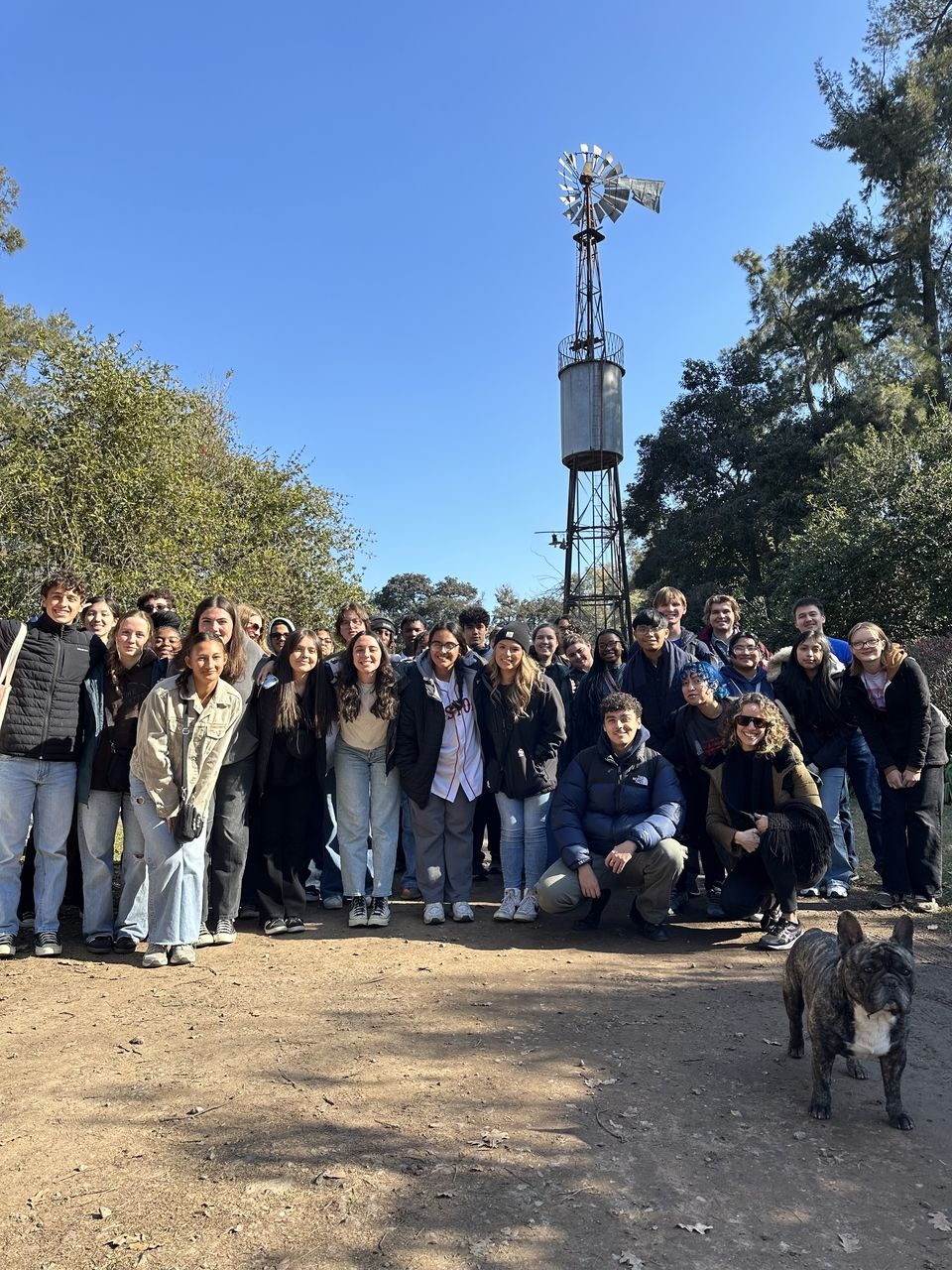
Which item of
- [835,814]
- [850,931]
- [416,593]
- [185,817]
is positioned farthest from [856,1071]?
[416,593]

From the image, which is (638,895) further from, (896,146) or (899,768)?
(896,146)

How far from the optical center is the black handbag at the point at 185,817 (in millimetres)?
4980

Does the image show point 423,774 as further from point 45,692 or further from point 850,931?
point 850,931

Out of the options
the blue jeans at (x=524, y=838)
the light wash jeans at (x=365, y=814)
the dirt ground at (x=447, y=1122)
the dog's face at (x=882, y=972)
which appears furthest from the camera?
the blue jeans at (x=524, y=838)

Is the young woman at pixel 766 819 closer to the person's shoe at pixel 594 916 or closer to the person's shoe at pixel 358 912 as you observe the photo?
the person's shoe at pixel 594 916

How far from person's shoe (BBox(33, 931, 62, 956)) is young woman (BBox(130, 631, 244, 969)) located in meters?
0.62

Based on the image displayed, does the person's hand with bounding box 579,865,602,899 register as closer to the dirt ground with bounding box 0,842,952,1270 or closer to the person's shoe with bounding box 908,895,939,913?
the dirt ground with bounding box 0,842,952,1270

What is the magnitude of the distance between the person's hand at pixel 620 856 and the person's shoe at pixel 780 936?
1017 mm

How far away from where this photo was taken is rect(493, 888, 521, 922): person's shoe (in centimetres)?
591

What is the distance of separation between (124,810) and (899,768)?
532 centimetres

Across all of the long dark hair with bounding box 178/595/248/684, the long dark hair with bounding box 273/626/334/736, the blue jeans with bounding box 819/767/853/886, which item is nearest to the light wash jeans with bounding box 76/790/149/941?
the long dark hair with bounding box 178/595/248/684

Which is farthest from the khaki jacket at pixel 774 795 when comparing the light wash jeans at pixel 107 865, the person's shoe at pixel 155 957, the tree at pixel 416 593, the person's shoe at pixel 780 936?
the tree at pixel 416 593

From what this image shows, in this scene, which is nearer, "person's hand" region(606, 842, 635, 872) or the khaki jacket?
"person's hand" region(606, 842, 635, 872)

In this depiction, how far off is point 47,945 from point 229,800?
1.35m
